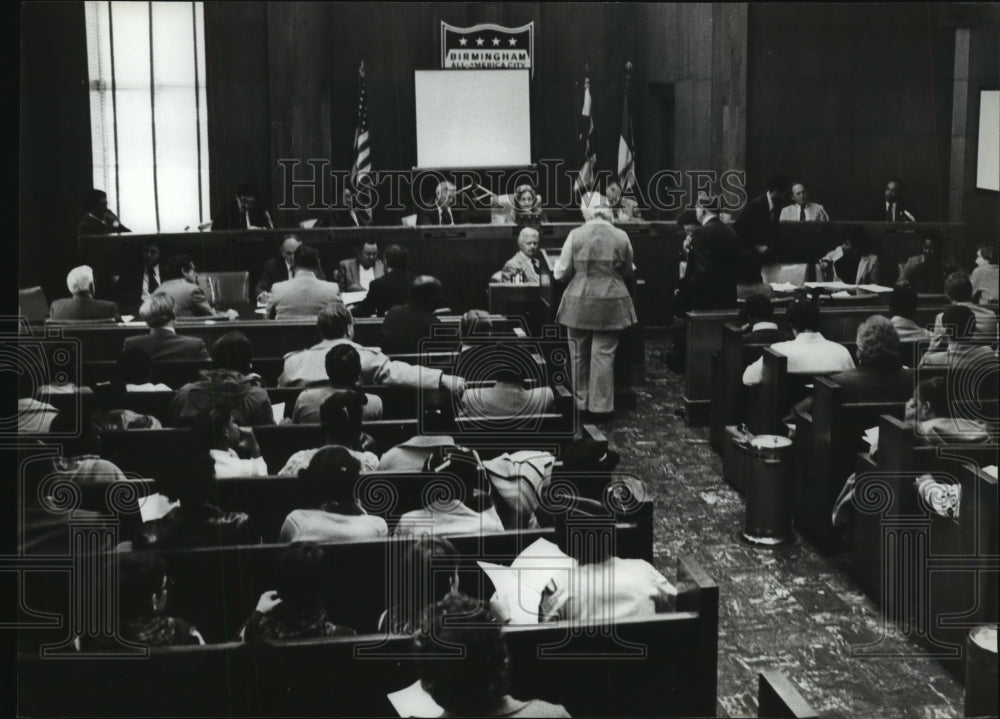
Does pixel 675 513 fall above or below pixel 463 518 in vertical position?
below

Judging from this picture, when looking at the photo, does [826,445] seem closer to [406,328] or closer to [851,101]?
[406,328]

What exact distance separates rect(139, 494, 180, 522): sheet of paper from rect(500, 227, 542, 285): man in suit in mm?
4572

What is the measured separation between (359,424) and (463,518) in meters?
0.76

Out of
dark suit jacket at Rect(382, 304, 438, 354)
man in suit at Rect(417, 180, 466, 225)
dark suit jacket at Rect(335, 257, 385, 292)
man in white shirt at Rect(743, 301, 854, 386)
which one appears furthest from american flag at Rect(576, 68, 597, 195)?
man in white shirt at Rect(743, 301, 854, 386)

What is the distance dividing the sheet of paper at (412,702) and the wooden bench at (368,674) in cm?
11

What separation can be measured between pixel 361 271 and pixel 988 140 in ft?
20.5

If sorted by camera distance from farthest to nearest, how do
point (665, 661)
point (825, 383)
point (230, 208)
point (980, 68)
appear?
point (980, 68)
point (230, 208)
point (825, 383)
point (665, 661)

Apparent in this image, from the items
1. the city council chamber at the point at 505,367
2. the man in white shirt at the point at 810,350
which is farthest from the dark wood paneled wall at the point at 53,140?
the man in white shirt at the point at 810,350

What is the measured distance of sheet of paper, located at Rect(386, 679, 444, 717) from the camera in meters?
2.91

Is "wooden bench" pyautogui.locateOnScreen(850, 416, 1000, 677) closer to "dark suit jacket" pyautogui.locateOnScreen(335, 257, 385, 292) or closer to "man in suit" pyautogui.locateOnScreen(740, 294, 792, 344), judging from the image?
"man in suit" pyautogui.locateOnScreen(740, 294, 792, 344)

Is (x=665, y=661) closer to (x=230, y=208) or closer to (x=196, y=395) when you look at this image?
(x=196, y=395)

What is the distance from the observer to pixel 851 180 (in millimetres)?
11977

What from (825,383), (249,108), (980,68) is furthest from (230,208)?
Result: (980,68)

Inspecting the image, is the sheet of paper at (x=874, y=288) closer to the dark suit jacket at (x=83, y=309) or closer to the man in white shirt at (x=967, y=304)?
the man in white shirt at (x=967, y=304)
